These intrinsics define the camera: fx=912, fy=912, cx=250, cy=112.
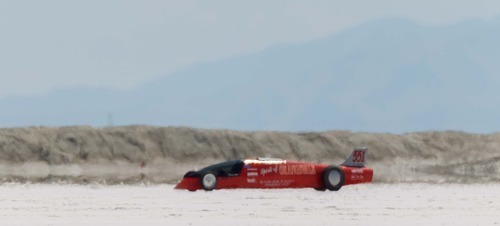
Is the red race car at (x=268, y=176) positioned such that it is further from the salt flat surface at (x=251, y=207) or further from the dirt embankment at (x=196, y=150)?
the dirt embankment at (x=196, y=150)

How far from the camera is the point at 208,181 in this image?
29125 millimetres

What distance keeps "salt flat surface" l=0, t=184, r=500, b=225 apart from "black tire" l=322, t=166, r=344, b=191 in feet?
1.33

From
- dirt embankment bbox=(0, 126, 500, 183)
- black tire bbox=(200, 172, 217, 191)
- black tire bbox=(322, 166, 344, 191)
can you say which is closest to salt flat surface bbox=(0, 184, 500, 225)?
black tire bbox=(200, 172, 217, 191)

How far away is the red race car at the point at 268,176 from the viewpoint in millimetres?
29188

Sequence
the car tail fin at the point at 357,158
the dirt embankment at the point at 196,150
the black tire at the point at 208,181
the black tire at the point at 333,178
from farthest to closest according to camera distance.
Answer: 1. the dirt embankment at the point at 196,150
2. the car tail fin at the point at 357,158
3. the black tire at the point at 333,178
4. the black tire at the point at 208,181

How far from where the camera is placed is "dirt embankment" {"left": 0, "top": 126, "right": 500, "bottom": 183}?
46344mm

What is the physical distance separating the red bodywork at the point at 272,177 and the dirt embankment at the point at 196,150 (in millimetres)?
14966

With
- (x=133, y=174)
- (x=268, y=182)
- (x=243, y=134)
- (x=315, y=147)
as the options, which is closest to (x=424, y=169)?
(x=315, y=147)

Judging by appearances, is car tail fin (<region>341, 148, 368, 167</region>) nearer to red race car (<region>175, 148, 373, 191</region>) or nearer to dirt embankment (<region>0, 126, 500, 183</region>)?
red race car (<region>175, 148, 373, 191</region>)

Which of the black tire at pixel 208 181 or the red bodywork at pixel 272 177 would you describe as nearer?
the black tire at pixel 208 181

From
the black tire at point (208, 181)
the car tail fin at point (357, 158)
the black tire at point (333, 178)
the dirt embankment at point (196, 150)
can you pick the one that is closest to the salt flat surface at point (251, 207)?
the black tire at point (208, 181)

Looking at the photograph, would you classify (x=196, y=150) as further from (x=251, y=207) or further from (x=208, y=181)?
(x=251, y=207)

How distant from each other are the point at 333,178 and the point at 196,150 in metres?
20.1

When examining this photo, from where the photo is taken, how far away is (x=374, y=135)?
2032 inches
